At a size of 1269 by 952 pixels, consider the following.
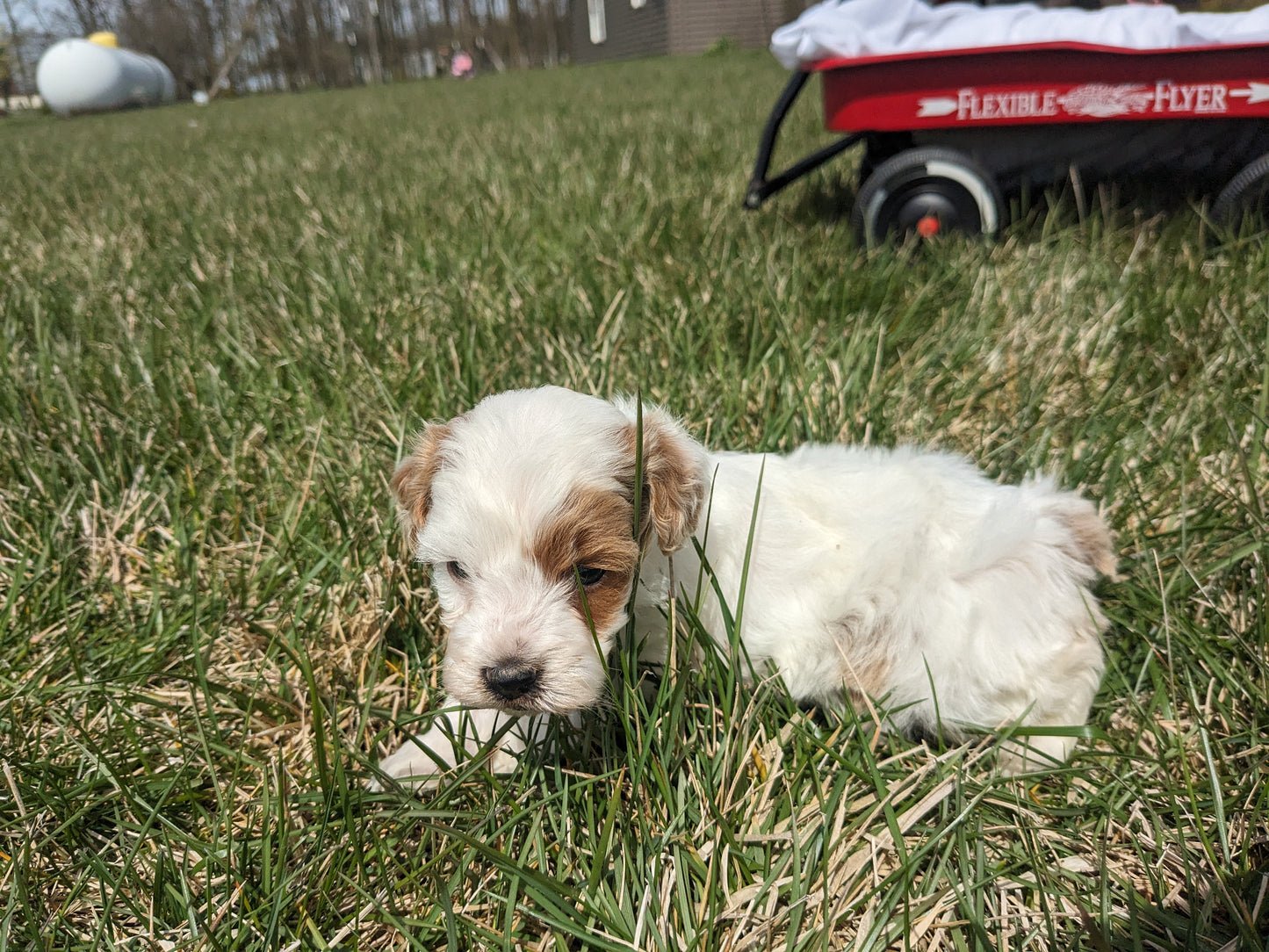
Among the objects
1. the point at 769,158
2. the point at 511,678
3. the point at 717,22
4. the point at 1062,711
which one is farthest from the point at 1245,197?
the point at 717,22

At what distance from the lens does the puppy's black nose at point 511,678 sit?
1669 millimetres

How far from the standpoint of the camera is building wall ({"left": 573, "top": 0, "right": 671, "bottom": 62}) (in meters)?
39.7

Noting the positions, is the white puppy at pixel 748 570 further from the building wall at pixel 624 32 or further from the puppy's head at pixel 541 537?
the building wall at pixel 624 32

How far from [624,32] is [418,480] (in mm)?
47483

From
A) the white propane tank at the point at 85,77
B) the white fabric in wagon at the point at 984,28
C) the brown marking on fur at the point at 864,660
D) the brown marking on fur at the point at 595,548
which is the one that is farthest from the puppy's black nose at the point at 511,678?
the white propane tank at the point at 85,77

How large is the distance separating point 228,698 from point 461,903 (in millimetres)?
939

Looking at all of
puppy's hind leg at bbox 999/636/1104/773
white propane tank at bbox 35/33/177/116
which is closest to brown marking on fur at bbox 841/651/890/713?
puppy's hind leg at bbox 999/636/1104/773

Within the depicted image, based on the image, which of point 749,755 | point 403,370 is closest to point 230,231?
point 403,370

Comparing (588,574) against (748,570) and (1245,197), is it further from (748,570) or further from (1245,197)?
(1245,197)

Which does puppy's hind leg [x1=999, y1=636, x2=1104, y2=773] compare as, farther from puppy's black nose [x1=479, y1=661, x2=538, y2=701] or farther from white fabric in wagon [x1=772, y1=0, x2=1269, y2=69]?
white fabric in wagon [x1=772, y1=0, x2=1269, y2=69]

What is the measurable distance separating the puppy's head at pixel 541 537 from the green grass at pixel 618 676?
0.25 m

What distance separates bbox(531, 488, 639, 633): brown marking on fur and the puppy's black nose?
0.17 m

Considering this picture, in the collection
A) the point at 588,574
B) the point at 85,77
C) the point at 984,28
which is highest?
the point at 85,77

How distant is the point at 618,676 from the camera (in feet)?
6.77
